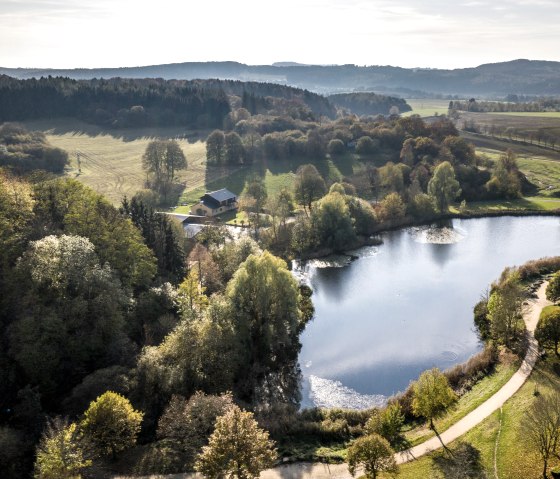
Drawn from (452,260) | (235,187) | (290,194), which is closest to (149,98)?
(235,187)

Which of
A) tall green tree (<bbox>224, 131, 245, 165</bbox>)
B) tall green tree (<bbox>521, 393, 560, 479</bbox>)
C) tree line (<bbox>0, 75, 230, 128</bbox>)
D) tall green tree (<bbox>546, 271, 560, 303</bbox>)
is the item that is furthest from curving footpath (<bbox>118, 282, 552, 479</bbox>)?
tree line (<bbox>0, 75, 230, 128</bbox>)

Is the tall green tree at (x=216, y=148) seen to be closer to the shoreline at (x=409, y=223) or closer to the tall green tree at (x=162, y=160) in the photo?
the tall green tree at (x=162, y=160)

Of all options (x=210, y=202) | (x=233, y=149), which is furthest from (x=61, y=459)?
(x=233, y=149)

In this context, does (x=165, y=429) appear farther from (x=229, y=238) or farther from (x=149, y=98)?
(x=149, y=98)

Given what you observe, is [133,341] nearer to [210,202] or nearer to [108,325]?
[108,325]

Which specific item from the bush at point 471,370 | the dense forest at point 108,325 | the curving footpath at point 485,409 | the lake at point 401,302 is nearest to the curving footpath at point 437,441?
the curving footpath at point 485,409

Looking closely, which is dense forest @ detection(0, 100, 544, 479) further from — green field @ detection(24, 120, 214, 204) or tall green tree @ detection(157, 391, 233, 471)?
green field @ detection(24, 120, 214, 204)
